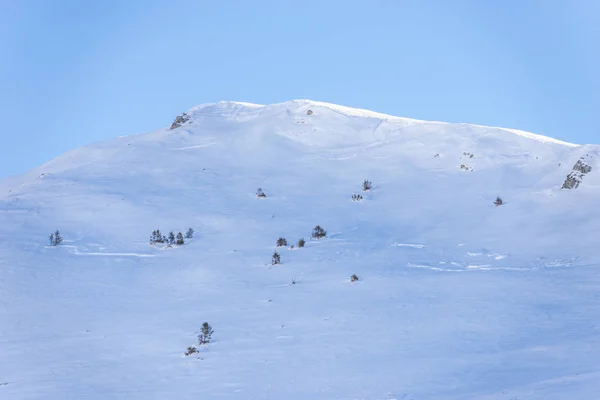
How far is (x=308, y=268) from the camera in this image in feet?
66.5

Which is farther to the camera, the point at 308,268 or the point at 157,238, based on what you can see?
the point at 157,238

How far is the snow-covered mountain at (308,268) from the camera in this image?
13.8m

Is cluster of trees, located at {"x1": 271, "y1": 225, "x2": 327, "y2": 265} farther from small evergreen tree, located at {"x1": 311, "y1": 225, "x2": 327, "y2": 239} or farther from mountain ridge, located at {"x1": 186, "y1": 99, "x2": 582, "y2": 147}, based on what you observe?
mountain ridge, located at {"x1": 186, "y1": 99, "x2": 582, "y2": 147}

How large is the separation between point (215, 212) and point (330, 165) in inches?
270

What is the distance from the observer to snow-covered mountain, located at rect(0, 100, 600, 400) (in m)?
13.8

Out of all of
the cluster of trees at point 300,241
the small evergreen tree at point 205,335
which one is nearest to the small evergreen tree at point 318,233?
the cluster of trees at point 300,241

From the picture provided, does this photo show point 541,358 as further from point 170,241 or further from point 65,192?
point 65,192

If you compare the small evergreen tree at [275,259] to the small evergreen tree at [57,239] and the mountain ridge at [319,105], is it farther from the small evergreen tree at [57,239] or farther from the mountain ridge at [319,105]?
the mountain ridge at [319,105]

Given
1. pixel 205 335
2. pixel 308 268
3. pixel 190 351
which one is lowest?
pixel 190 351

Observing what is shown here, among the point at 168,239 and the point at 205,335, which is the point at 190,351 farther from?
the point at 168,239

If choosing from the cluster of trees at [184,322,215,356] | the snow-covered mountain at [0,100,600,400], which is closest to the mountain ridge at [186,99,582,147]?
the snow-covered mountain at [0,100,600,400]

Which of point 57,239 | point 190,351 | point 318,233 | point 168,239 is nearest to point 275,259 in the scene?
point 318,233

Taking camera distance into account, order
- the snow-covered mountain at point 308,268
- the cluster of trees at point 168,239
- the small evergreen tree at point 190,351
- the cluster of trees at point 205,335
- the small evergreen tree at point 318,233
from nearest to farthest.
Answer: the snow-covered mountain at point 308,268, the small evergreen tree at point 190,351, the cluster of trees at point 205,335, the cluster of trees at point 168,239, the small evergreen tree at point 318,233

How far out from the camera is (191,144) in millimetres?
33312
